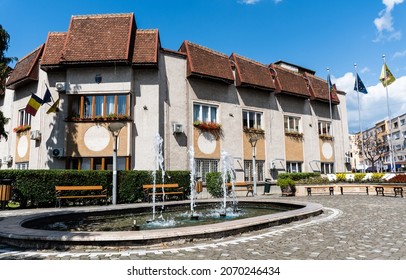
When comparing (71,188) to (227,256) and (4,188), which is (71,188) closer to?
(4,188)

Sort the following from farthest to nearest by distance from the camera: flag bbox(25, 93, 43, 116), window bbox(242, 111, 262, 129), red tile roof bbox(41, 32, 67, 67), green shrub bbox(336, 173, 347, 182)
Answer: window bbox(242, 111, 262, 129) < green shrub bbox(336, 173, 347, 182) < red tile roof bbox(41, 32, 67, 67) < flag bbox(25, 93, 43, 116)

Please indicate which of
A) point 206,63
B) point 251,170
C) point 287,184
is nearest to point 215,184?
point 251,170

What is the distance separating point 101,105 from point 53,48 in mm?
5060

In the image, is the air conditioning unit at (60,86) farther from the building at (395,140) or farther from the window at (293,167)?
the building at (395,140)

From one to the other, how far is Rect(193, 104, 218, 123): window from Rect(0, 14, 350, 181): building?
8 centimetres

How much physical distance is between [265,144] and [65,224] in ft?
58.8

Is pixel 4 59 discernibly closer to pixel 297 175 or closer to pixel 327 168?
pixel 297 175

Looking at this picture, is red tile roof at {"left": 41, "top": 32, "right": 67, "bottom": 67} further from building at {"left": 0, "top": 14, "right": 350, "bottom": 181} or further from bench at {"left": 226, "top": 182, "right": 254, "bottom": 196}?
bench at {"left": 226, "top": 182, "right": 254, "bottom": 196}

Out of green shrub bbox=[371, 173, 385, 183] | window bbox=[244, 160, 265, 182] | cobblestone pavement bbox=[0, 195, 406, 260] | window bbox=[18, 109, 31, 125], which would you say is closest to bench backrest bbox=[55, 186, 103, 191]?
cobblestone pavement bbox=[0, 195, 406, 260]

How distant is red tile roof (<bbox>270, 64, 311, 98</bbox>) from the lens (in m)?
26.1

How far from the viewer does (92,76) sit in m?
19.1

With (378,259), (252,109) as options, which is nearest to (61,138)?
(252,109)

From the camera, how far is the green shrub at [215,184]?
1977cm

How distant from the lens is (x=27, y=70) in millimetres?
20109
